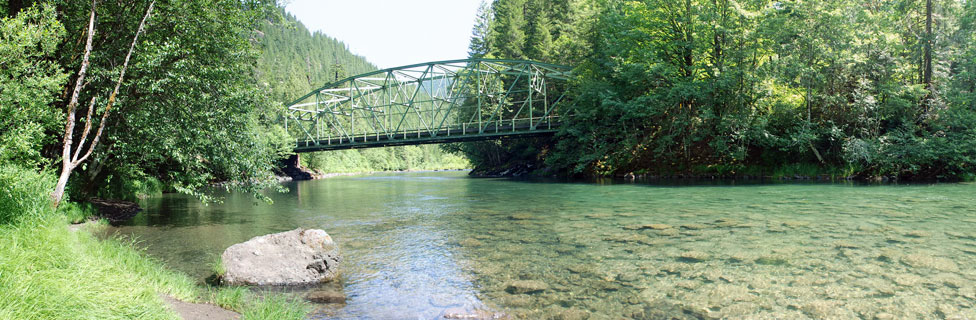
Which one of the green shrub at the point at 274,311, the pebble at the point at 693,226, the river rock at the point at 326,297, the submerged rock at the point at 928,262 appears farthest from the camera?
the pebble at the point at 693,226

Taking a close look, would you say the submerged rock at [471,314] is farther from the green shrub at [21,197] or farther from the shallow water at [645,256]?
the green shrub at [21,197]

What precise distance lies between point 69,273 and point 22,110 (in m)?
5.91

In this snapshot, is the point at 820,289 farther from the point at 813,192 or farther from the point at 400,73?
the point at 400,73

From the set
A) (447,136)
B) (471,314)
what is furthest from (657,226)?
(447,136)

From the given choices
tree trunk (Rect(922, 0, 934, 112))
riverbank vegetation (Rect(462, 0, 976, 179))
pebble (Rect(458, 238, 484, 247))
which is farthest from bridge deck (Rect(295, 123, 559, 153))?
pebble (Rect(458, 238, 484, 247))

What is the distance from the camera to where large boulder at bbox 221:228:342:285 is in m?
7.16

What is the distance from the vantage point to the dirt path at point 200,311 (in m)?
4.95

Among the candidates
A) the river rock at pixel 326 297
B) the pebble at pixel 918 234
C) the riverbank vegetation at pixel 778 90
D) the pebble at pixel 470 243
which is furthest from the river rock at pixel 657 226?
the riverbank vegetation at pixel 778 90

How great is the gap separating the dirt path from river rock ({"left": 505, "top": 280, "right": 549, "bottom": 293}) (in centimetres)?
325

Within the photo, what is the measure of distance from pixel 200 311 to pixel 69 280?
1203 millimetres

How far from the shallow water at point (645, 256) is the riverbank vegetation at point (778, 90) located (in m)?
8.56

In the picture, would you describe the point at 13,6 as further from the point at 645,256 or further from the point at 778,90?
the point at 778,90

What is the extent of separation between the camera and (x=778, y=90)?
27.5 meters

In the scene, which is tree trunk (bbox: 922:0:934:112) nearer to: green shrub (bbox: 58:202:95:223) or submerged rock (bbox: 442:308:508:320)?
submerged rock (bbox: 442:308:508:320)
